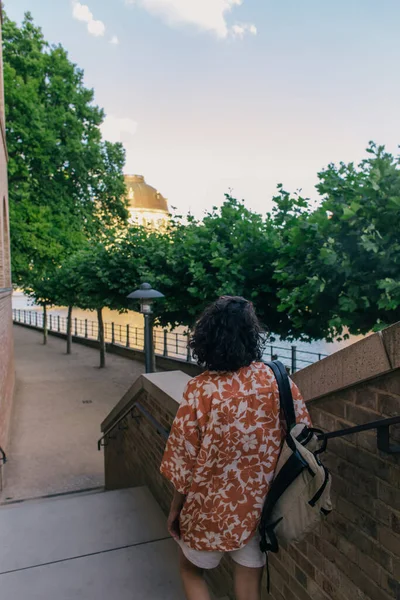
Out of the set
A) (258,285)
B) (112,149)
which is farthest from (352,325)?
(112,149)

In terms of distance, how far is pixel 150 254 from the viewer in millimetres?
11281

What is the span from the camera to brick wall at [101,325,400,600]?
5.59ft

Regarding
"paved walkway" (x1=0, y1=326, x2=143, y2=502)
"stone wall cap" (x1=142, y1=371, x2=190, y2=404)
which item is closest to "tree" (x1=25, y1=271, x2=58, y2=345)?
"paved walkway" (x1=0, y1=326, x2=143, y2=502)

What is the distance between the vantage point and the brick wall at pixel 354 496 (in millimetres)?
1705

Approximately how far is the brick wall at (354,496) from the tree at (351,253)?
357cm

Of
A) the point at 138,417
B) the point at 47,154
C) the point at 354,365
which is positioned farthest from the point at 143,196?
the point at 354,365

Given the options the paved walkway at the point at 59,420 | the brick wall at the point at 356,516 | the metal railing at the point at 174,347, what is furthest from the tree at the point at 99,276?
the brick wall at the point at 356,516

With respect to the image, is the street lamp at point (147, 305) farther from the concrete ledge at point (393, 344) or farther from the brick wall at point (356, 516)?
the concrete ledge at point (393, 344)

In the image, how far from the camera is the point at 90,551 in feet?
10.7

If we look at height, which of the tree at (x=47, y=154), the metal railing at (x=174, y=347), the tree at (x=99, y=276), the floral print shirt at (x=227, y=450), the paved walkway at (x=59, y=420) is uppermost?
the tree at (x=47, y=154)

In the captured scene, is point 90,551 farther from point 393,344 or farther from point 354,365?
point 393,344

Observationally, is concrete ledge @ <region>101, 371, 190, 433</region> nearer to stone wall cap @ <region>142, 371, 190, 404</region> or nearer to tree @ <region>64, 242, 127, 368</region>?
stone wall cap @ <region>142, 371, 190, 404</region>

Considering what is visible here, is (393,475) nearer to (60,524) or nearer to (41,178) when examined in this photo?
(60,524)

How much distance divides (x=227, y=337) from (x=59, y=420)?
29.9 feet
